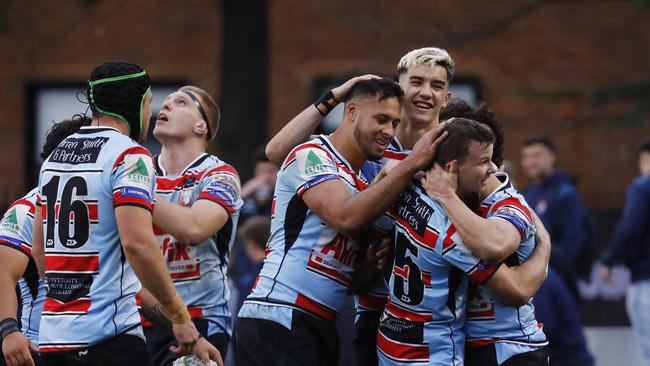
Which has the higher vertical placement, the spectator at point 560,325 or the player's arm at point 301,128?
the player's arm at point 301,128

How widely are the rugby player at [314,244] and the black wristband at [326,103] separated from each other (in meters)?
0.23

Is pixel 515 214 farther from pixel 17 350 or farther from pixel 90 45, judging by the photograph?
pixel 90 45

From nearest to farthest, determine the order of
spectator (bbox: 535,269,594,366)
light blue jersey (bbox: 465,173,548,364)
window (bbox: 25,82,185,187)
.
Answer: light blue jersey (bbox: 465,173,548,364) → spectator (bbox: 535,269,594,366) → window (bbox: 25,82,185,187)

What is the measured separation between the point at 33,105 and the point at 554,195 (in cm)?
815

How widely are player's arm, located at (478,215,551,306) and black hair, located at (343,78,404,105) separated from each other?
37.5 inches

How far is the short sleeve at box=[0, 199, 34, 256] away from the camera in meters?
5.27

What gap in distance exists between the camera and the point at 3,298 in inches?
200

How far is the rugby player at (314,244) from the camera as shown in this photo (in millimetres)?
5180

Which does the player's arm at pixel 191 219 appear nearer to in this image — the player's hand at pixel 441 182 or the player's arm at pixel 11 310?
the player's arm at pixel 11 310

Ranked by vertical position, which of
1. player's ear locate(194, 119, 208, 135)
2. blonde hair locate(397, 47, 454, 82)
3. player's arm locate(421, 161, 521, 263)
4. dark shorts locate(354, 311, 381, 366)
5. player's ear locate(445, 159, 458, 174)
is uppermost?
blonde hair locate(397, 47, 454, 82)

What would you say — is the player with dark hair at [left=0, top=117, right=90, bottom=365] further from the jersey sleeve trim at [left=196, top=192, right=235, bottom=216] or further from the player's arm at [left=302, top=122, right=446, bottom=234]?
the player's arm at [left=302, top=122, right=446, bottom=234]

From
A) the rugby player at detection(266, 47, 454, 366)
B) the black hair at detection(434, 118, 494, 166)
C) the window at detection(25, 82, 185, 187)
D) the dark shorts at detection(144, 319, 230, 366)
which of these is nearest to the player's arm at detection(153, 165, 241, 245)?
the rugby player at detection(266, 47, 454, 366)

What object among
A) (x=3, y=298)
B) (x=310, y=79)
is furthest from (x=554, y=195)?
(x=3, y=298)

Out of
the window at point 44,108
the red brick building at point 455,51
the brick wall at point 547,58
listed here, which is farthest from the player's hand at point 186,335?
the window at point 44,108
